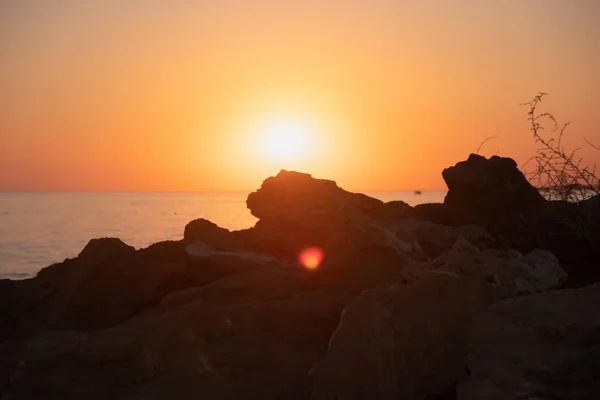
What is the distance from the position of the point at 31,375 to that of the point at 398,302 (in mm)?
3295

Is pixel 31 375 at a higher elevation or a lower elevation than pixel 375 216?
lower

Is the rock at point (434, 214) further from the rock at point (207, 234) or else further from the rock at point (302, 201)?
the rock at point (207, 234)

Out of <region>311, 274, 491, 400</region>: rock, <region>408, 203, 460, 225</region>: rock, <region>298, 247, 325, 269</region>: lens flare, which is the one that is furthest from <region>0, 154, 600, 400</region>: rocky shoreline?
Result: <region>408, 203, 460, 225</region>: rock

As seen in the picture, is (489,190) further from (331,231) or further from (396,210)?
(331,231)

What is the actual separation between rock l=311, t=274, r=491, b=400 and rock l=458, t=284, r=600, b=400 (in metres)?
0.42

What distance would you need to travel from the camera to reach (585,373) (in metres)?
3.85

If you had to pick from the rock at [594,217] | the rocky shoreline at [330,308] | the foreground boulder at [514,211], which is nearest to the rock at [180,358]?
the rocky shoreline at [330,308]

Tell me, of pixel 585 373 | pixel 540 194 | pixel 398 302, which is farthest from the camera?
pixel 540 194

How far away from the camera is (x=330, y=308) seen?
611 cm

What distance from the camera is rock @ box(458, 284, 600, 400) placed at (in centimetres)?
380

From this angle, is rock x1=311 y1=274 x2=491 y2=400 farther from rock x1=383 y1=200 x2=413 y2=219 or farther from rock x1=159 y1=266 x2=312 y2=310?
rock x1=383 y1=200 x2=413 y2=219

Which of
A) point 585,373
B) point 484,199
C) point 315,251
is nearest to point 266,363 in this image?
point 585,373

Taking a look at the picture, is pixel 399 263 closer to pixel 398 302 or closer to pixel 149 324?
pixel 398 302

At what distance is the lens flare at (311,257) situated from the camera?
7.71m
